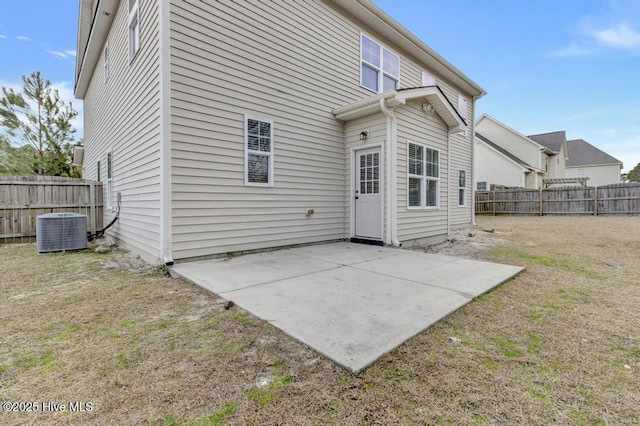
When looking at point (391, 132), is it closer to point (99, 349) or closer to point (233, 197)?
point (233, 197)

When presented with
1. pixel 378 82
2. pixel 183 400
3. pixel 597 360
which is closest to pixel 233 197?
pixel 183 400

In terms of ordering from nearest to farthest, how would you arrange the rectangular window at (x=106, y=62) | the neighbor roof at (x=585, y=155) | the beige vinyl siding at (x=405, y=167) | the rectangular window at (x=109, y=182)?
the beige vinyl siding at (x=405, y=167) < the rectangular window at (x=109, y=182) < the rectangular window at (x=106, y=62) < the neighbor roof at (x=585, y=155)

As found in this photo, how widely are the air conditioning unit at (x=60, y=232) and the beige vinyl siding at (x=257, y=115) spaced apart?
133 inches

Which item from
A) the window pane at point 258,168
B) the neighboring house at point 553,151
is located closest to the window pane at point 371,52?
the window pane at point 258,168

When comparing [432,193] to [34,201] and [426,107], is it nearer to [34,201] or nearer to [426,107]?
[426,107]

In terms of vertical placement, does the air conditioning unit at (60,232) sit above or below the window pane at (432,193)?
below

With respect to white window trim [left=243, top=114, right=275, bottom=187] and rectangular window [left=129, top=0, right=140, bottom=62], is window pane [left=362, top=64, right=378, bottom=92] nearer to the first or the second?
white window trim [left=243, top=114, right=275, bottom=187]

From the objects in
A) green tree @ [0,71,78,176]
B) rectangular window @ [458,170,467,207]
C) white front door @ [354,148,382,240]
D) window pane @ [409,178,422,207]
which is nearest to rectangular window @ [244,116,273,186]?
white front door @ [354,148,382,240]

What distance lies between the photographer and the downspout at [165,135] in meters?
4.43

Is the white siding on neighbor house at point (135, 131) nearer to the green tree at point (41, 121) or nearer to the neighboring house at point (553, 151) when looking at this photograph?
the green tree at point (41, 121)

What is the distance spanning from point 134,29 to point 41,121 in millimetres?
17492

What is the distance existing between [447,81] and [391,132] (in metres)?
6.65

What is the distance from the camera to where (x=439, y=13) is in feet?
38.3

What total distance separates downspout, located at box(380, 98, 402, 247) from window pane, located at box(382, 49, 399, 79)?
305 centimetres
